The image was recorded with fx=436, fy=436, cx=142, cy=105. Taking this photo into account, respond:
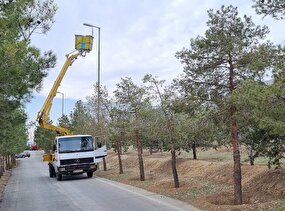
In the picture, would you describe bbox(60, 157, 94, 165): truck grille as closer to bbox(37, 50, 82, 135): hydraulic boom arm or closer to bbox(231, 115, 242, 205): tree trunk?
bbox(37, 50, 82, 135): hydraulic boom arm

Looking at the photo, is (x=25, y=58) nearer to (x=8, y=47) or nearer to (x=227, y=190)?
(x=8, y=47)

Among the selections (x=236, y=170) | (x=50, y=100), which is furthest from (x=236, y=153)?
(x=50, y=100)

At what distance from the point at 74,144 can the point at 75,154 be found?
645mm

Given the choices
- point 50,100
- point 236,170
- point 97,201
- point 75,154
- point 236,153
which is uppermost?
point 50,100

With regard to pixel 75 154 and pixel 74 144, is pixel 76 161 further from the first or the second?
pixel 74 144

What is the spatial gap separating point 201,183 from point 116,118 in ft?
27.6

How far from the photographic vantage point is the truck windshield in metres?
27.4

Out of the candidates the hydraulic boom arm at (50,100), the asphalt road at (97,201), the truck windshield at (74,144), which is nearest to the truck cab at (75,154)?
the truck windshield at (74,144)

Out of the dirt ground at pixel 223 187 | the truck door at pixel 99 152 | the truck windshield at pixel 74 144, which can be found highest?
the truck windshield at pixel 74 144

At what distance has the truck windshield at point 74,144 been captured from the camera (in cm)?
2738

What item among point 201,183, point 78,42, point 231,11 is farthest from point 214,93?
point 78,42

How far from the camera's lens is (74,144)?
2755cm

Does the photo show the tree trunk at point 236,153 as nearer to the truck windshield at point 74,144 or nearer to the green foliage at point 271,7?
the green foliage at point 271,7

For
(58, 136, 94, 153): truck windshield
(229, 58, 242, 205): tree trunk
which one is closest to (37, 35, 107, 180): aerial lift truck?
(58, 136, 94, 153): truck windshield
